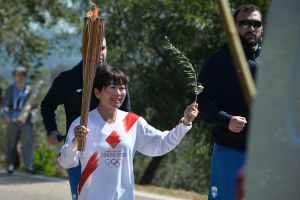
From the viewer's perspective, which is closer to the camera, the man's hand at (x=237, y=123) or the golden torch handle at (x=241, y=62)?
the golden torch handle at (x=241, y=62)

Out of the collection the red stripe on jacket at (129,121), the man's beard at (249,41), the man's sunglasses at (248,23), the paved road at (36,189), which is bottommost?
the paved road at (36,189)

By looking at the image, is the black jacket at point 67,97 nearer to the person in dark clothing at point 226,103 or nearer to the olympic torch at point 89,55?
the person in dark clothing at point 226,103

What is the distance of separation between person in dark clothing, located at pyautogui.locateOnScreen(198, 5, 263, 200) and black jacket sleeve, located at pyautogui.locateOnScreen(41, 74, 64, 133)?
4.75 feet

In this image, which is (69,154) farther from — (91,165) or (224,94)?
(224,94)

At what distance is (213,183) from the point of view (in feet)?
18.3

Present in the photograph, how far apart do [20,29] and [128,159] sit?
12859 mm

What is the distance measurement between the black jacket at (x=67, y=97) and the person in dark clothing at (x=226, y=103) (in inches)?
38.4

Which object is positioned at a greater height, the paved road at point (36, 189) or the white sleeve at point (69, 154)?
the white sleeve at point (69, 154)

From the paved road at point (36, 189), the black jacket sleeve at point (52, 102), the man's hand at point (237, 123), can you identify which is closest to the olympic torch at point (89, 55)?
the man's hand at point (237, 123)

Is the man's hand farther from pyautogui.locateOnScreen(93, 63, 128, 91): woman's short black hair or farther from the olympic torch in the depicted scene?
the olympic torch

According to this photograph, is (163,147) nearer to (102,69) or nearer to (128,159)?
(128,159)

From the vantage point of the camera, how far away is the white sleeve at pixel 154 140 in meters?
5.40

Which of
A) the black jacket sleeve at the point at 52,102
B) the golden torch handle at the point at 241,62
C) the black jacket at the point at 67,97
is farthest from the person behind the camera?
the black jacket sleeve at the point at 52,102

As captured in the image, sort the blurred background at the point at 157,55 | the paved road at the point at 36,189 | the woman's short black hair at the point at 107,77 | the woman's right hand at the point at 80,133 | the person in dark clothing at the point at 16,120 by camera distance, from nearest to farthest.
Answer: the woman's right hand at the point at 80,133 < the woman's short black hair at the point at 107,77 < the paved road at the point at 36,189 < the person in dark clothing at the point at 16,120 < the blurred background at the point at 157,55
